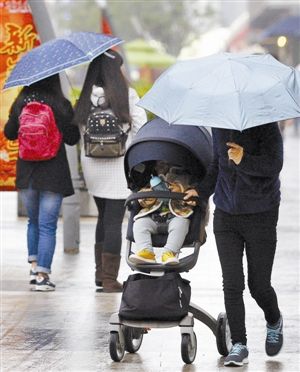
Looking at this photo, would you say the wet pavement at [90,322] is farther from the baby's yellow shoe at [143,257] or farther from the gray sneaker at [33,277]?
the baby's yellow shoe at [143,257]

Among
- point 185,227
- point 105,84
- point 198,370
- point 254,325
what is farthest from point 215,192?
point 105,84

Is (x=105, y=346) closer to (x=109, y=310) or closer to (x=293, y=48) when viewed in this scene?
(x=109, y=310)

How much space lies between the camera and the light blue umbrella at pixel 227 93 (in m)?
→ 7.21

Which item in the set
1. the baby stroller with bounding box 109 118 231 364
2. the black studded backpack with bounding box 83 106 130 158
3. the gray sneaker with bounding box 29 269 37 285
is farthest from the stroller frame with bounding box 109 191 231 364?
the gray sneaker with bounding box 29 269 37 285

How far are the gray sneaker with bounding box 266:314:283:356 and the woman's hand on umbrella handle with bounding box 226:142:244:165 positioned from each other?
1.09 metres

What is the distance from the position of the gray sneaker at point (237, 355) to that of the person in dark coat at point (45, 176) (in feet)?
9.97

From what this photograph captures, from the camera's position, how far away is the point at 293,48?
68.6m

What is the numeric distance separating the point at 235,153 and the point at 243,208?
316 mm

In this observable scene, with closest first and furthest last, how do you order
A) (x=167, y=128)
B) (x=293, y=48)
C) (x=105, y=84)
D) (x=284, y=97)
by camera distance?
(x=284, y=97) → (x=167, y=128) → (x=105, y=84) → (x=293, y=48)

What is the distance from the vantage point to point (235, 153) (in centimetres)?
754

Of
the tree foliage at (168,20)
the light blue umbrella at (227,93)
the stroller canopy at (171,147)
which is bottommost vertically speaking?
the tree foliage at (168,20)

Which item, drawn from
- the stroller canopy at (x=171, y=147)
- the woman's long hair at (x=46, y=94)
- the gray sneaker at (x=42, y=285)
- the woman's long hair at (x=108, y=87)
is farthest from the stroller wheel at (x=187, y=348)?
the woman's long hair at (x=46, y=94)

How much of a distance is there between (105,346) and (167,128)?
4.78 feet

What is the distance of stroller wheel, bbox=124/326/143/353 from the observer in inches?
315
